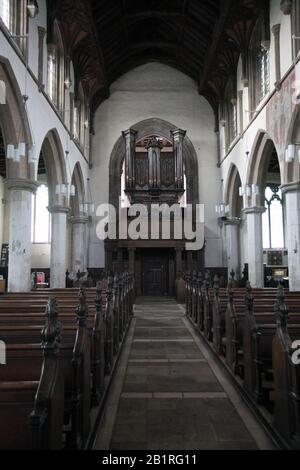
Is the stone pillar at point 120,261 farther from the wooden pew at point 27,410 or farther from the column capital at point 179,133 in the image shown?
the wooden pew at point 27,410

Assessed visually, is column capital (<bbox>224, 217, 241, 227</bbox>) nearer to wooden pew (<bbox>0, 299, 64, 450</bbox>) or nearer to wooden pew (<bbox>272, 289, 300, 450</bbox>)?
wooden pew (<bbox>272, 289, 300, 450</bbox>)

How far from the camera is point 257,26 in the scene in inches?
526

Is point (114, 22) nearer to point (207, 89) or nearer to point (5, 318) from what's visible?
point (207, 89)

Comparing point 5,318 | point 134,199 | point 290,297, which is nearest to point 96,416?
point 5,318

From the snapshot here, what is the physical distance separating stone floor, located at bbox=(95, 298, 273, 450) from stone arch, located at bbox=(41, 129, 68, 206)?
780cm

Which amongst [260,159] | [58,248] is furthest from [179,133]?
[58,248]

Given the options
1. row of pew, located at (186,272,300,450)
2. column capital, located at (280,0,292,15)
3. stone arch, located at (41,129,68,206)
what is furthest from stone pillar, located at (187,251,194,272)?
row of pew, located at (186,272,300,450)

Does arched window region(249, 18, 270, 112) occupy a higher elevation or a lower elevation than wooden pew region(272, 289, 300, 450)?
higher

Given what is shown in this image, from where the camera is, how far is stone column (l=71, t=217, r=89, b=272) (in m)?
17.8

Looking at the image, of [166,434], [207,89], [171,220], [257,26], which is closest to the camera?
[166,434]

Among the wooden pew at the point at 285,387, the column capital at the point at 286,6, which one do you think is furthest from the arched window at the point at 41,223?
the wooden pew at the point at 285,387

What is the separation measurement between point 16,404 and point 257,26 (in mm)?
14208

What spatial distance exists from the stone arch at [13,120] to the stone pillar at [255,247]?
778 centimetres

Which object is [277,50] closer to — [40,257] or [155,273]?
[155,273]
